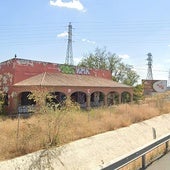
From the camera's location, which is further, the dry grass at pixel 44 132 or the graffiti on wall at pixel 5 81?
the graffiti on wall at pixel 5 81

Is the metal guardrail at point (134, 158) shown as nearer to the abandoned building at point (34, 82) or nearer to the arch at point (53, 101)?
the arch at point (53, 101)

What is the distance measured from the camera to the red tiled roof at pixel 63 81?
33.4 m

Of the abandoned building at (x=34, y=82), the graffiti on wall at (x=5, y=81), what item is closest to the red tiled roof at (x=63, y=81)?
the abandoned building at (x=34, y=82)

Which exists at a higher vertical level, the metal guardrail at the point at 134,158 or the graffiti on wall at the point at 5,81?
the graffiti on wall at the point at 5,81

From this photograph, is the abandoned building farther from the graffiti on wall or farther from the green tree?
the green tree

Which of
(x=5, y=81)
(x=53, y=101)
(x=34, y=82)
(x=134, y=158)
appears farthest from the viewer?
(x=5, y=81)

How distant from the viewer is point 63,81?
36.6 meters

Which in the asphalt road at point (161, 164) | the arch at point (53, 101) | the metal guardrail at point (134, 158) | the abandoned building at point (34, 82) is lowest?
the asphalt road at point (161, 164)

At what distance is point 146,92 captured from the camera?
7456cm

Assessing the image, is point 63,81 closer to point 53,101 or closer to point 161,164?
point 53,101

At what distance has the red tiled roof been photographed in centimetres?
3338

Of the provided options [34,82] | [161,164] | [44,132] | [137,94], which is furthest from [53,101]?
[137,94]

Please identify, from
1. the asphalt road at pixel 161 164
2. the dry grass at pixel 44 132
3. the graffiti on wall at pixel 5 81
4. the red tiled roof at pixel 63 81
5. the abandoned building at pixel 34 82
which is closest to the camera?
the asphalt road at pixel 161 164

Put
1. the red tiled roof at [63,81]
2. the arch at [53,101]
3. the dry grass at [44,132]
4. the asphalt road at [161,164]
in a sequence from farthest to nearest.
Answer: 1. the red tiled roof at [63,81]
2. the arch at [53,101]
3. the dry grass at [44,132]
4. the asphalt road at [161,164]
